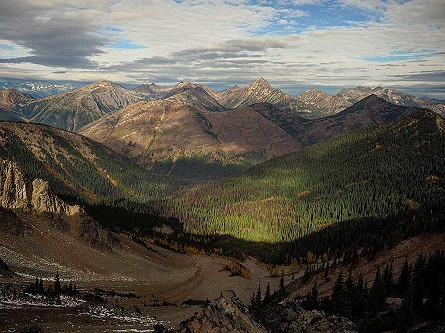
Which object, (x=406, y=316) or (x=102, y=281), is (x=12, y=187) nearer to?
(x=102, y=281)

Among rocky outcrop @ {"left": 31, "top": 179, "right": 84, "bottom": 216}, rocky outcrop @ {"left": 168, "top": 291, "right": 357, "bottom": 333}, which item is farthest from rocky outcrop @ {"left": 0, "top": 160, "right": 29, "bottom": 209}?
rocky outcrop @ {"left": 168, "top": 291, "right": 357, "bottom": 333}

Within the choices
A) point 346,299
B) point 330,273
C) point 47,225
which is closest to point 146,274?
point 47,225

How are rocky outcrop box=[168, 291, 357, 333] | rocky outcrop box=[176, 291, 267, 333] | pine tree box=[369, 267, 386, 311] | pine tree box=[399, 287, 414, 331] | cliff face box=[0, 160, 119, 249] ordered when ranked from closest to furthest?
rocky outcrop box=[176, 291, 267, 333]
rocky outcrop box=[168, 291, 357, 333]
pine tree box=[399, 287, 414, 331]
pine tree box=[369, 267, 386, 311]
cliff face box=[0, 160, 119, 249]

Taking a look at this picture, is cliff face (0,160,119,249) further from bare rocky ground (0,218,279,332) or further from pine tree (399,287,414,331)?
pine tree (399,287,414,331)

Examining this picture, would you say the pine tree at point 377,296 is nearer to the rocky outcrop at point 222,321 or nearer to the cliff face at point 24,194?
the rocky outcrop at point 222,321

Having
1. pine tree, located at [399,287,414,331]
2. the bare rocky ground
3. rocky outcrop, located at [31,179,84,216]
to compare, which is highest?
rocky outcrop, located at [31,179,84,216]

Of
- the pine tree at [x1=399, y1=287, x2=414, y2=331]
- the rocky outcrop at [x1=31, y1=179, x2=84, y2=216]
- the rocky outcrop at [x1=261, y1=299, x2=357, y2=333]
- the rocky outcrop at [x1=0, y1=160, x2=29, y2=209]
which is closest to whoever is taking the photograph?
the pine tree at [x1=399, y1=287, x2=414, y2=331]

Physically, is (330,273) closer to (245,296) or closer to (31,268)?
(245,296)

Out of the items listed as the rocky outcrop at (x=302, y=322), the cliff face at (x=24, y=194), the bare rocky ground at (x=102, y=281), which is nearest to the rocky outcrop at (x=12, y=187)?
the cliff face at (x=24, y=194)

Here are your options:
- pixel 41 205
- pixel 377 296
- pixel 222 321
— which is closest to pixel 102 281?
pixel 41 205
